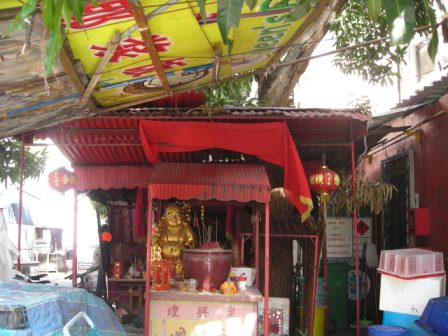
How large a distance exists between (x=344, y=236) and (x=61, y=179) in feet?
19.0

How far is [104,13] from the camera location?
3637 millimetres

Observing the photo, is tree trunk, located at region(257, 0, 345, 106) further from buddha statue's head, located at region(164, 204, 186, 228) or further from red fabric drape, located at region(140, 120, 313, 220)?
buddha statue's head, located at region(164, 204, 186, 228)

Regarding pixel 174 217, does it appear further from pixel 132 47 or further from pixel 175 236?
pixel 132 47

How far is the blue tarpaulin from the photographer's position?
426cm

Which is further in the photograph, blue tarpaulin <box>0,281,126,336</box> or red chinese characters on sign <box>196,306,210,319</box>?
red chinese characters on sign <box>196,306,210,319</box>

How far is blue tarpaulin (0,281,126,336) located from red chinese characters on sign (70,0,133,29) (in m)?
2.41

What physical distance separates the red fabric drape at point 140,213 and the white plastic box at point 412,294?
4.26 meters

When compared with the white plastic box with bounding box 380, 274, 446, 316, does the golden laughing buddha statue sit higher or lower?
higher

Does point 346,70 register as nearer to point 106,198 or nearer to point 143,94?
point 143,94

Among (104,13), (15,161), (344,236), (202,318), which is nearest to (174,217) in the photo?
(202,318)

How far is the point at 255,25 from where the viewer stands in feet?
15.1

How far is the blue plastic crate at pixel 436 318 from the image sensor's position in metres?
5.43

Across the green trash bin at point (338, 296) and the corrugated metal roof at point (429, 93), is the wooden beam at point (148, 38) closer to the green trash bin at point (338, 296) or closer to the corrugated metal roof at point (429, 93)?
the corrugated metal roof at point (429, 93)

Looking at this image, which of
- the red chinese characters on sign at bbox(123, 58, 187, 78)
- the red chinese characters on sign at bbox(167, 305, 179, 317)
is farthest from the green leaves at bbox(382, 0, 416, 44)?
the red chinese characters on sign at bbox(167, 305, 179, 317)
